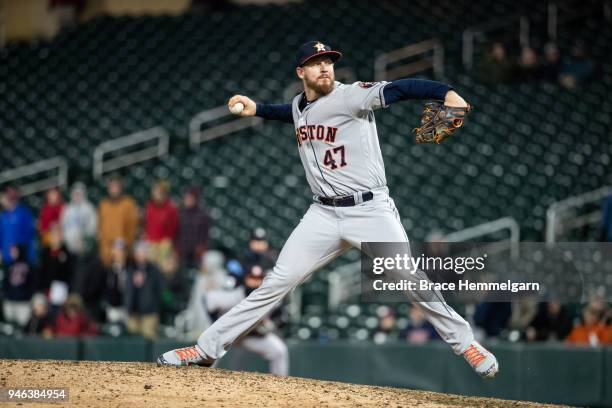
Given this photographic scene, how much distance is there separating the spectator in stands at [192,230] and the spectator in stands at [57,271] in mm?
1250

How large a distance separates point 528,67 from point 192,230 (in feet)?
19.1

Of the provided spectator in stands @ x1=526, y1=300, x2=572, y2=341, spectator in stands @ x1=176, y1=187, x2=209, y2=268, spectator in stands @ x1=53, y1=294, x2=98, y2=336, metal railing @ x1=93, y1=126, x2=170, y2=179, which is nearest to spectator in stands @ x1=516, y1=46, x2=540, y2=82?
metal railing @ x1=93, y1=126, x2=170, y2=179

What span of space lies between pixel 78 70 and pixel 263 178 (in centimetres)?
510

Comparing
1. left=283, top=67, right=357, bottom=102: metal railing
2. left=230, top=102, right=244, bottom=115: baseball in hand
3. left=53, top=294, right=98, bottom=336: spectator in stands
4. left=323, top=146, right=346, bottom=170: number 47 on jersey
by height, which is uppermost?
left=283, top=67, right=357, bottom=102: metal railing

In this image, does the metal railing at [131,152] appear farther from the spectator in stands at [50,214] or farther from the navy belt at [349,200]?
the navy belt at [349,200]

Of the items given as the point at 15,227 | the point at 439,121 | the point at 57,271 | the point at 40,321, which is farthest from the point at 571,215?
the point at 439,121

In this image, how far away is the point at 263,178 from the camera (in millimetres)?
14453

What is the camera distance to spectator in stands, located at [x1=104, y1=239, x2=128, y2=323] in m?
11.3

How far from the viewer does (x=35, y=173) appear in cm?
1565

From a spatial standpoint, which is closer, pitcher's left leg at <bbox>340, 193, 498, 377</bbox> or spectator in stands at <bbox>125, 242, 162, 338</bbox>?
pitcher's left leg at <bbox>340, 193, 498, 377</bbox>

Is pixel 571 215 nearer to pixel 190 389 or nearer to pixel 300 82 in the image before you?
pixel 300 82

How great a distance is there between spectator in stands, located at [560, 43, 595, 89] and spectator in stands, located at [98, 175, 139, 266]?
6.46 meters

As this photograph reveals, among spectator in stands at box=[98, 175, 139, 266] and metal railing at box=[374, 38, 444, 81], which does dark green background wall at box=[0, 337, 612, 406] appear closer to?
spectator in stands at box=[98, 175, 139, 266]

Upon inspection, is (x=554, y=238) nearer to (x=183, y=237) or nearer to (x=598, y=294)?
(x=598, y=294)
